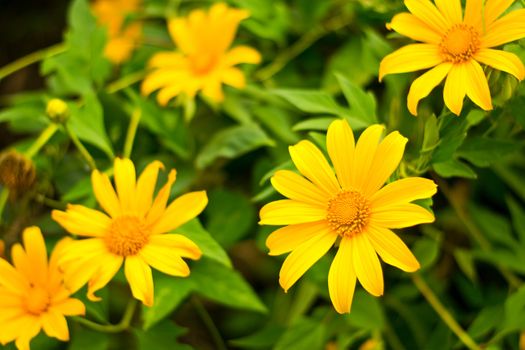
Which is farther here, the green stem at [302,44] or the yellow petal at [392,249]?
the green stem at [302,44]

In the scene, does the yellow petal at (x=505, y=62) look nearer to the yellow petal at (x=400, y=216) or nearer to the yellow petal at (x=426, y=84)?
the yellow petal at (x=426, y=84)

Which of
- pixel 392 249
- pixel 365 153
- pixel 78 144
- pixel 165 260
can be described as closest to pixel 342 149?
pixel 365 153

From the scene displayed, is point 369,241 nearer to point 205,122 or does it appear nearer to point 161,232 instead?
point 161,232

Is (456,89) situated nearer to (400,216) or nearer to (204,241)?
(400,216)

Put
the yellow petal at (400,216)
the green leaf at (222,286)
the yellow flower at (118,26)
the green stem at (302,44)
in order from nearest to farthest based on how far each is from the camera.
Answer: the yellow petal at (400,216), the green leaf at (222,286), the green stem at (302,44), the yellow flower at (118,26)

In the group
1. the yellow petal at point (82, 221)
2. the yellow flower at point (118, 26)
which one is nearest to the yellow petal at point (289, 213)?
the yellow petal at point (82, 221)

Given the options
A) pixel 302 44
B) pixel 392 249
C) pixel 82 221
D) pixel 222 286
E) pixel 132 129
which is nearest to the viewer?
pixel 392 249

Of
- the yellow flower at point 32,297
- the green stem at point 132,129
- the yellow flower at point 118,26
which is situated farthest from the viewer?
the yellow flower at point 118,26
